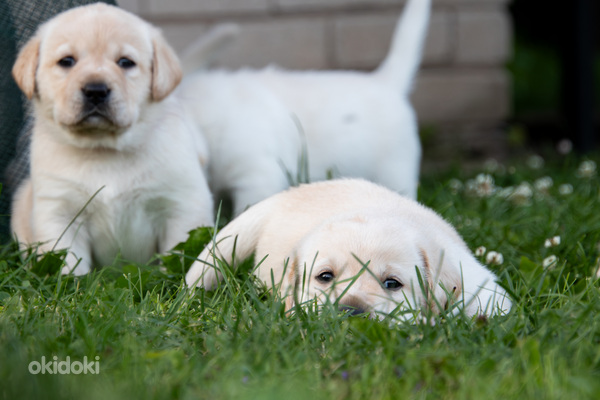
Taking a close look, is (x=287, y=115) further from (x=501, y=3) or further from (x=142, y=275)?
(x=501, y=3)

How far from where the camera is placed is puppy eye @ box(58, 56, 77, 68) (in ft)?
8.91

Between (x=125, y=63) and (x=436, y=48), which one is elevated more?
(x=125, y=63)

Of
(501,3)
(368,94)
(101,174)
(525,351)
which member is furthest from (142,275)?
(501,3)

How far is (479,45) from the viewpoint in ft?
17.3

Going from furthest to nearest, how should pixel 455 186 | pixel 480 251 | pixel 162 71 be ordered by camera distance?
pixel 455 186
pixel 162 71
pixel 480 251

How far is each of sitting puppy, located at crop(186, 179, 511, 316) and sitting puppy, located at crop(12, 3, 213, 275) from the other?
1.36 ft

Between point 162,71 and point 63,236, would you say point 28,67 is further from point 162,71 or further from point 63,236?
point 63,236

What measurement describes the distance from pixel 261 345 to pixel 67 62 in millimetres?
1523

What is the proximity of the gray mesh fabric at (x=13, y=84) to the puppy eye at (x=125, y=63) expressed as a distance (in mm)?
547

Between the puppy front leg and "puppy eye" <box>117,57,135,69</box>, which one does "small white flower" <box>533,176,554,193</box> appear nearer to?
"puppy eye" <box>117,57,135,69</box>

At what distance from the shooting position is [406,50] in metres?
4.13

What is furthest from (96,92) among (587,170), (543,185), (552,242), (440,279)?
(587,170)

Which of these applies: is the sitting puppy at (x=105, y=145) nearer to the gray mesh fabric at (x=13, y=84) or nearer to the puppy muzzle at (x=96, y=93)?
the puppy muzzle at (x=96, y=93)

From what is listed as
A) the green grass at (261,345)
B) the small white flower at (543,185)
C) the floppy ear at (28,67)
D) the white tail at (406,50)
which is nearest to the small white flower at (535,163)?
the small white flower at (543,185)
